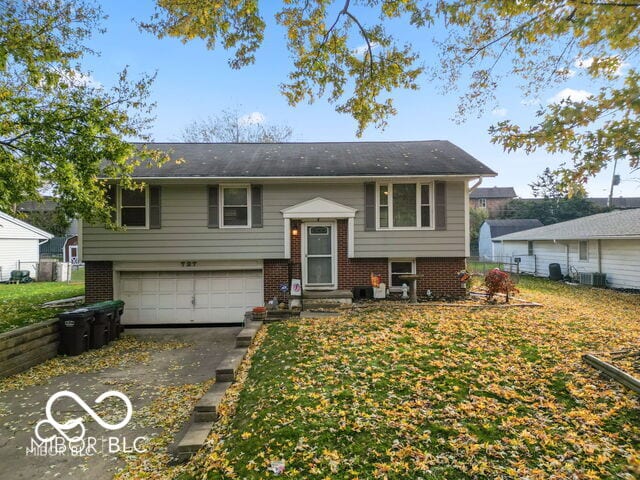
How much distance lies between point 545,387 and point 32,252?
29308 mm

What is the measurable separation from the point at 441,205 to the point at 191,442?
9.07 m

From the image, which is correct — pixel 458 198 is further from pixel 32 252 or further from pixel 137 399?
pixel 32 252

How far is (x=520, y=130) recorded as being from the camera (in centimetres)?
524

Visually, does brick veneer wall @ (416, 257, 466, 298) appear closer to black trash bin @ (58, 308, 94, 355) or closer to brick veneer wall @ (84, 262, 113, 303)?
black trash bin @ (58, 308, 94, 355)

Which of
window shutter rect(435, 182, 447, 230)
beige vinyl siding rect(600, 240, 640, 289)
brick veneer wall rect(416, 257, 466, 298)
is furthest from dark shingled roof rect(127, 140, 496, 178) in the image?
beige vinyl siding rect(600, 240, 640, 289)

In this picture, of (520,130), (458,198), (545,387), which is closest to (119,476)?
(545,387)

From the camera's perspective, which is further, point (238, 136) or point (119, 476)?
point (238, 136)

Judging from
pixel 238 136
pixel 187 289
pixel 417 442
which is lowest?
pixel 417 442

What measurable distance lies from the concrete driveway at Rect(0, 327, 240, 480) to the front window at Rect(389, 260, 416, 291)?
5.25 metres

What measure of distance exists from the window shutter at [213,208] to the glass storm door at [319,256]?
281cm

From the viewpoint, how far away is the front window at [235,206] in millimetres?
11047

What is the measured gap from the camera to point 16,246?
2217 cm

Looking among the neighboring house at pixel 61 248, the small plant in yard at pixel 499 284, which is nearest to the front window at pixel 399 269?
the small plant in yard at pixel 499 284

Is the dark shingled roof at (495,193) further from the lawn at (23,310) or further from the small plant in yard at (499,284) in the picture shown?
the lawn at (23,310)
